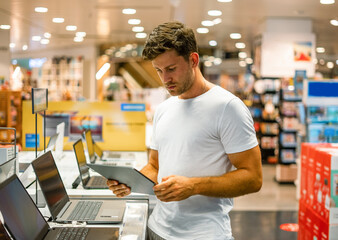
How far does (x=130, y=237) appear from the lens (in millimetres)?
2010

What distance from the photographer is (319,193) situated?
3436mm

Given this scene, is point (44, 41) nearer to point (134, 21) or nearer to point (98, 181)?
point (134, 21)

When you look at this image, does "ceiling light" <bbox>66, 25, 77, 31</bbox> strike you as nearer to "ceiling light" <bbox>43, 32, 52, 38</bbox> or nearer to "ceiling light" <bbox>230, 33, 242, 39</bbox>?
"ceiling light" <bbox>43, 32, 52, 38</bbox>

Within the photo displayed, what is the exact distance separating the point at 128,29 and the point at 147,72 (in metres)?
7.09

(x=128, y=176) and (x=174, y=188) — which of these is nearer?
(x=174, y=188)

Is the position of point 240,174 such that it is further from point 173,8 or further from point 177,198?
point 173,8

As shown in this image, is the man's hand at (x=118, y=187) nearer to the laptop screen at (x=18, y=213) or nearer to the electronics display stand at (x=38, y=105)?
the laptop screen at (x=18, y=213)

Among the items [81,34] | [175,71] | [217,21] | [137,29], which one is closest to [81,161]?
[175,71]

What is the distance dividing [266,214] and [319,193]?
230 cm

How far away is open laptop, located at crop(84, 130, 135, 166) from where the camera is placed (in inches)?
157

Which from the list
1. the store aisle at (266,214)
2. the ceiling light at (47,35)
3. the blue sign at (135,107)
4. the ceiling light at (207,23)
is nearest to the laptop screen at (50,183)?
the blue sign at (135,107)

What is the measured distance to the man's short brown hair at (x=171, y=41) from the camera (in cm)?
170

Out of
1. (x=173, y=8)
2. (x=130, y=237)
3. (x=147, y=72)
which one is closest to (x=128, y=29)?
(x=173, y=8)

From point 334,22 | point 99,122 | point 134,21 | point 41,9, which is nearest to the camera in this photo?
point 99,122
